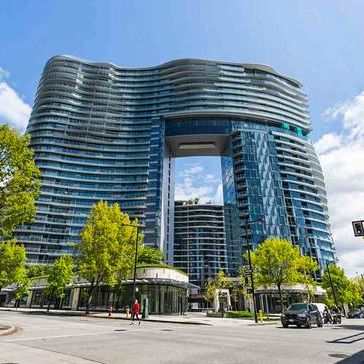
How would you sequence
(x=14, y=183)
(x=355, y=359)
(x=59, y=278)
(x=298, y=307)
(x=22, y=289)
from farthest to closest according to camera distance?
(x=59, y=278), (x=22, y=289), (x=298, y=307), (x=14, y=183), (x=355, y=359)

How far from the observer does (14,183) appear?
17.7 metres

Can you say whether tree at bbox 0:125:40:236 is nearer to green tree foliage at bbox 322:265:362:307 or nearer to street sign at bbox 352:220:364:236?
street sign at bbox 352:220:364:236

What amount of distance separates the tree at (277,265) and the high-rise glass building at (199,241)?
96103mm

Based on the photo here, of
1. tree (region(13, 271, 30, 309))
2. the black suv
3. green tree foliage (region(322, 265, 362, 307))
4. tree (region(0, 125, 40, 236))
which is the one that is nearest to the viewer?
tree (region(0, 125, 40, 236))

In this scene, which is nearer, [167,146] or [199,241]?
[167,146]

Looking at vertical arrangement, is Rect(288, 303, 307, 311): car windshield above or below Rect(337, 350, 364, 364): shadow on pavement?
above

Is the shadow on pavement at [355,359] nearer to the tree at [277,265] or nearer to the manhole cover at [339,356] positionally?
the manhole cover at [339,356]

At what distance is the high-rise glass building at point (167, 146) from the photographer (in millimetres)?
107500

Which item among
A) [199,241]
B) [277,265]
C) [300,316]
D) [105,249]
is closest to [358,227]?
[300,316]

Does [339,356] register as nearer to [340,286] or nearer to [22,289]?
[22,289]

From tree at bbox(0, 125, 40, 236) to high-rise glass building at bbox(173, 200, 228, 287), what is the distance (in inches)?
5024

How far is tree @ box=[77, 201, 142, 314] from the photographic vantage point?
36.2 metres

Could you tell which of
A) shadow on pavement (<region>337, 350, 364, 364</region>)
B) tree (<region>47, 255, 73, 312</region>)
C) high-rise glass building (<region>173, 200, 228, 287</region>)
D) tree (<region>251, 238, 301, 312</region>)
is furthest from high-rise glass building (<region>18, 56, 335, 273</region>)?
shadow on pavement (<region>337, 350, 364, 364</region>)

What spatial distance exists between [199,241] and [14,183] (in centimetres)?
13491
